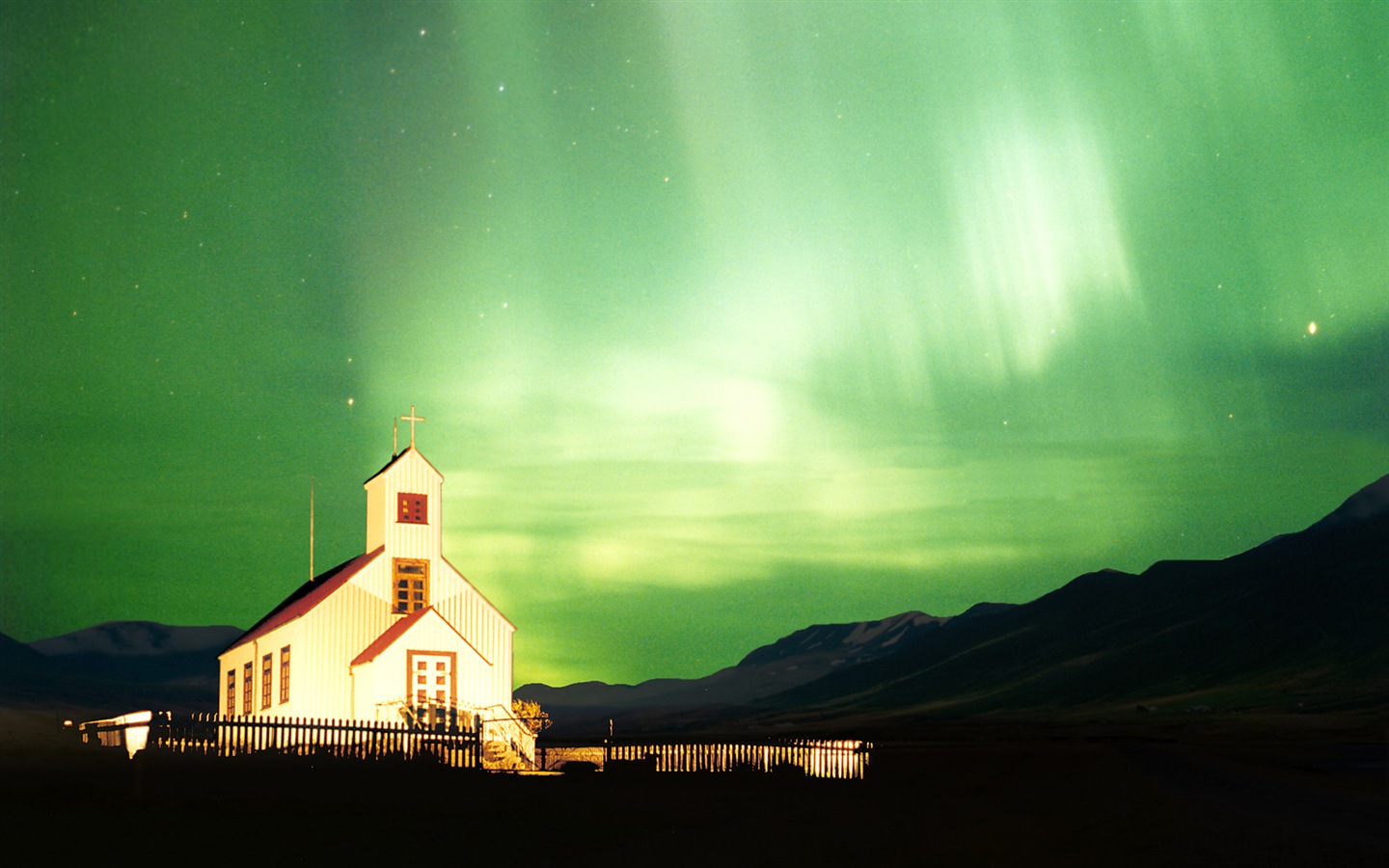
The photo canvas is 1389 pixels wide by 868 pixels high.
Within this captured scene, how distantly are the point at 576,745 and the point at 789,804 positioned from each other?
38.1 ft

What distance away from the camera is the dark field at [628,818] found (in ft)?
63.1

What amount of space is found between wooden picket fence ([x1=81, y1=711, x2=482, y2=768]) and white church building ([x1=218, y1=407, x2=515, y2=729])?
5149 millimetres

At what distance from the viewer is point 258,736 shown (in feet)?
98.7

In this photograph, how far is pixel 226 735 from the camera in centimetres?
2950

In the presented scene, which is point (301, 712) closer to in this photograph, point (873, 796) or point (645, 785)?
point (645, 785)

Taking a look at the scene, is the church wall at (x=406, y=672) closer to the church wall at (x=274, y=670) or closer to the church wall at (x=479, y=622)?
the church wall at (x=479, y=622)

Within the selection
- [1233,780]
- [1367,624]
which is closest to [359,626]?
[1233,780]

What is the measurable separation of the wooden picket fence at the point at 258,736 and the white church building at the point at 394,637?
5.15 metres

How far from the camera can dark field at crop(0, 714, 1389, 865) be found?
19219 mm

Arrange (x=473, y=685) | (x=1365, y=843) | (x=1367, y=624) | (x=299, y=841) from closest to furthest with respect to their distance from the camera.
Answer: (x=299, y=841) → (x=1365, y=843) → (x=473, y=685) → (x=1367, y=624)

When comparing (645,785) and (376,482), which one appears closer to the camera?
(645,785)

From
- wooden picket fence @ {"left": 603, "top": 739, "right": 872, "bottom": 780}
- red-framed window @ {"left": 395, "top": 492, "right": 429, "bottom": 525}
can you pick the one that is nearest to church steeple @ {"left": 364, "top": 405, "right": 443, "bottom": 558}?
red-framed window @ {"left": 395, "top": 492, "right": 429, "bottom": 525}

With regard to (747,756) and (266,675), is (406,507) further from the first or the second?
(747,756)

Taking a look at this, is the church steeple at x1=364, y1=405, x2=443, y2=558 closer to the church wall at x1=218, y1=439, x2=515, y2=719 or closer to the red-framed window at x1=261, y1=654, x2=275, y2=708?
the church wall at x1=218, y1=439, x2=515, y2=719
